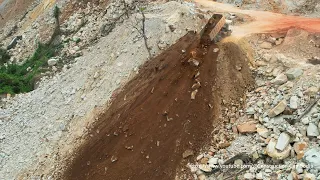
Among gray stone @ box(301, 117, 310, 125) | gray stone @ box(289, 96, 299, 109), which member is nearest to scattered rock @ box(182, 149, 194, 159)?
gray stone @ box(289, 96, 299, 109)

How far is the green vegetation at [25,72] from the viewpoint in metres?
18.4

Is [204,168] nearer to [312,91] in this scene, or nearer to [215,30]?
[312,91]

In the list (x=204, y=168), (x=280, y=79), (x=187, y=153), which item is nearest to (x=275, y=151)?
(x=204, y=168)

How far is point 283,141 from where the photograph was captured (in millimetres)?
11164

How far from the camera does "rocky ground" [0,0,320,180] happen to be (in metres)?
11.6

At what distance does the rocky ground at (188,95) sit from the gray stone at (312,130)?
29mm

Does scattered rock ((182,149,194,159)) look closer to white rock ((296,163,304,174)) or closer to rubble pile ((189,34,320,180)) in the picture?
rubble pile ((189,34,320,180))

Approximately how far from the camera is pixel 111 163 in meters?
13.4

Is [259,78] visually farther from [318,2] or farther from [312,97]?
[318,2]

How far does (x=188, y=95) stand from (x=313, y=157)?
5445mm

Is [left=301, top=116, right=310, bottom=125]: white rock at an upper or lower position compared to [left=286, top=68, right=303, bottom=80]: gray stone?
lower

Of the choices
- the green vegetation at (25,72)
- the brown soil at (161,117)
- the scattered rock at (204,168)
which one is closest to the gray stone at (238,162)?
the scattered rock at (204,168)

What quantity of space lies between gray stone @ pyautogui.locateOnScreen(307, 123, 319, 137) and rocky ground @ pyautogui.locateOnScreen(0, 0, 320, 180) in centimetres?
3

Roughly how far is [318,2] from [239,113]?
10.8 meters
